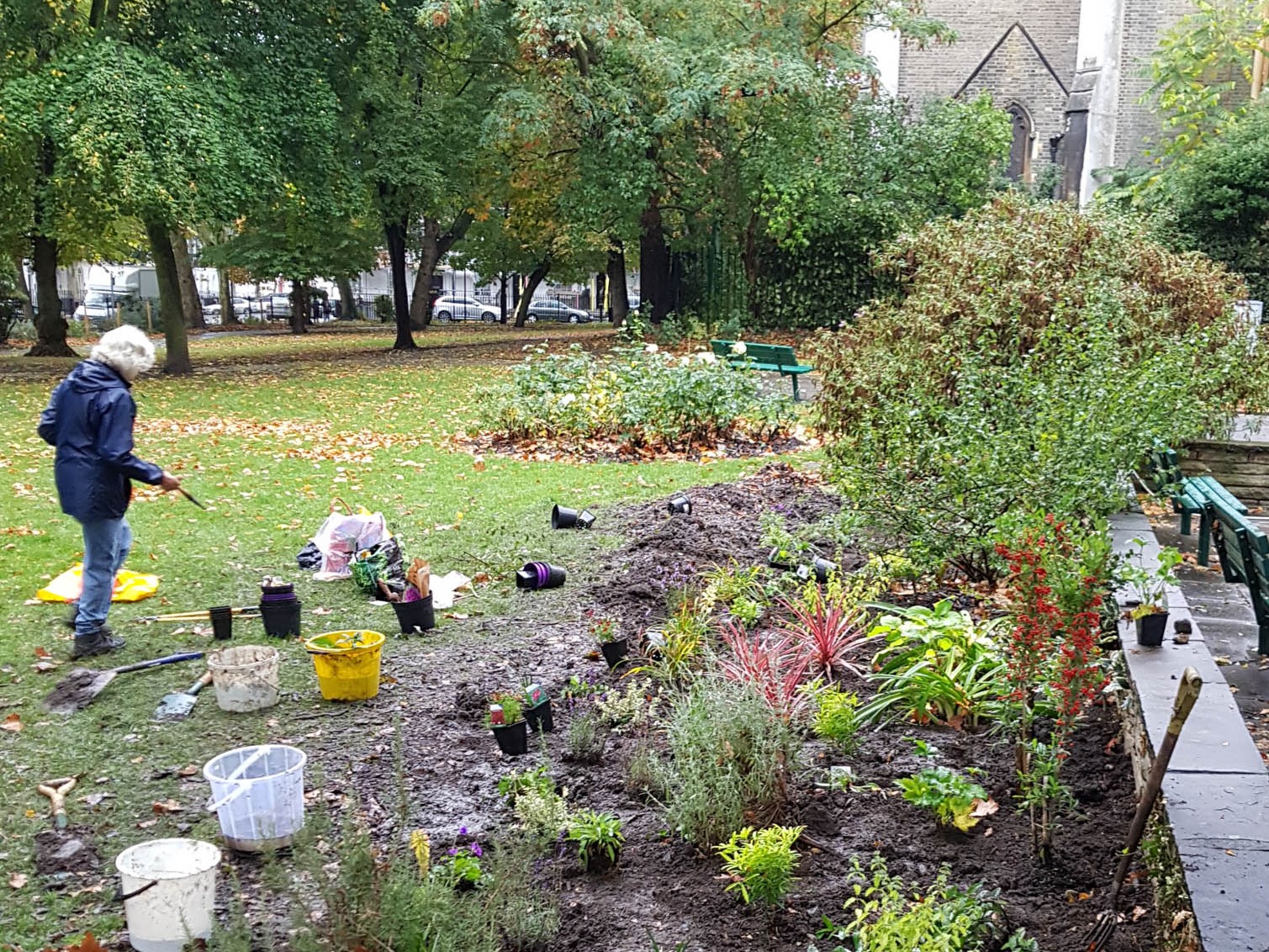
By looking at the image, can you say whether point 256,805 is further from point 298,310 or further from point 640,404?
point 298,310

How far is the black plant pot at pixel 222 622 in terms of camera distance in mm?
5590

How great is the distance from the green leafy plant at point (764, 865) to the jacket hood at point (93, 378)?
382cm

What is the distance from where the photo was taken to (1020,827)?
11.3 feet

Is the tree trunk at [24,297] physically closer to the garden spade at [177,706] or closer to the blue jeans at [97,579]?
the blue jeans at [97,579]

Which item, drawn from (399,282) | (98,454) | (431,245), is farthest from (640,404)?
(431,245)

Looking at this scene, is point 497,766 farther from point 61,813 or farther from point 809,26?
point 809,26

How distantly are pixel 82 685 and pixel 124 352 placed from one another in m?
1.62

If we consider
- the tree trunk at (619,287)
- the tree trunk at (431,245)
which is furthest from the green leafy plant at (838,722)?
the tree trunk at (431,245)

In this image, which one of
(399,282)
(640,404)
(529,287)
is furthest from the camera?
(529,287)

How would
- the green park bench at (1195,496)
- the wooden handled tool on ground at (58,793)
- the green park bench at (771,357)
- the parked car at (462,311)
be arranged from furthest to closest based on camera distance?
the parked car at (462,311)
the green park bench at (771,357)
the green park bench at (1195,496)
the wooden handled tool on ground at (58,793)

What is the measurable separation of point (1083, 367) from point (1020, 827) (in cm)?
407

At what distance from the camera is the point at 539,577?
6414 mm

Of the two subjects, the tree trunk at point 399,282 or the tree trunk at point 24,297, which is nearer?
the tree trunk at point 399,282

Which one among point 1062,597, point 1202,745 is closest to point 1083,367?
point 1062,597
